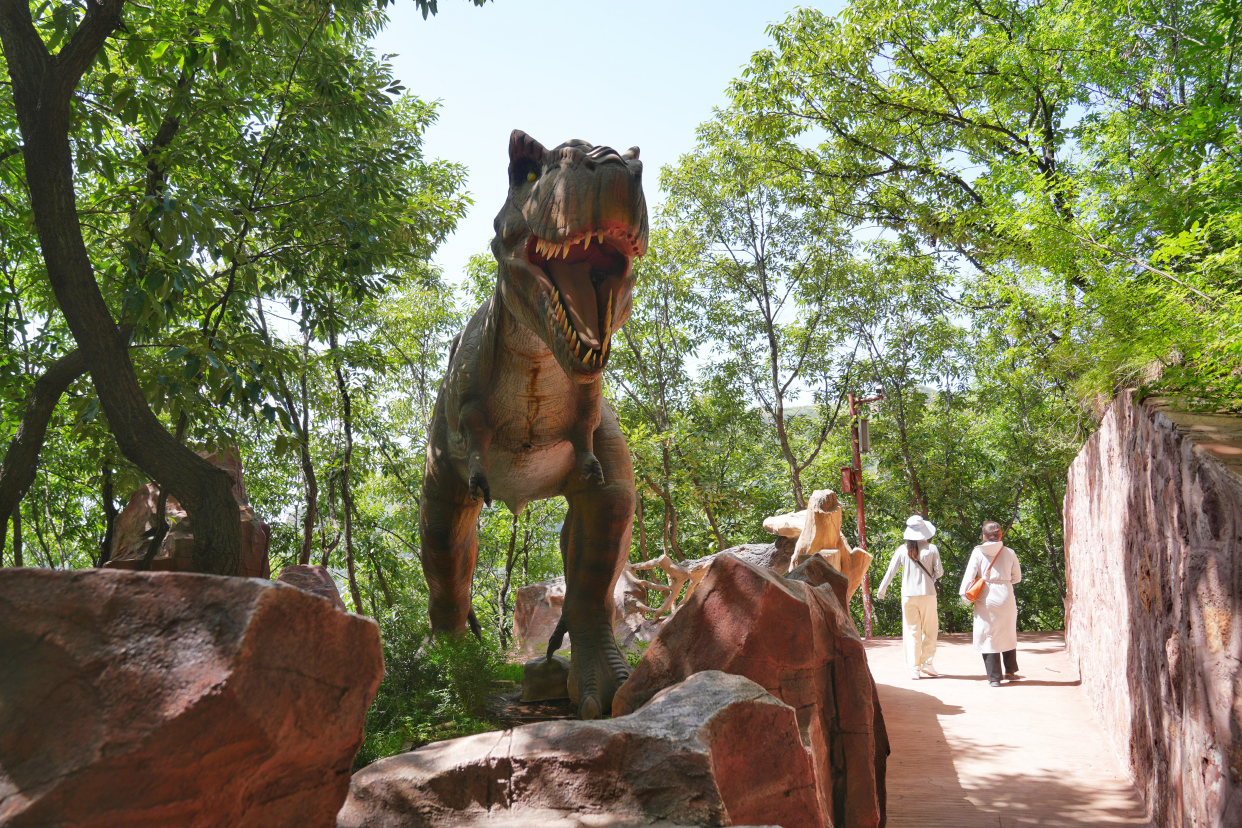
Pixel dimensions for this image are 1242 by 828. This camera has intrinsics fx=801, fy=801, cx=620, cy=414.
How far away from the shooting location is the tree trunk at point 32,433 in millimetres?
3887

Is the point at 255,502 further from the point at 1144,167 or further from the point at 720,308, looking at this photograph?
the point at 1144,167

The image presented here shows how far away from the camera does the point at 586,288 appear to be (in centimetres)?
259

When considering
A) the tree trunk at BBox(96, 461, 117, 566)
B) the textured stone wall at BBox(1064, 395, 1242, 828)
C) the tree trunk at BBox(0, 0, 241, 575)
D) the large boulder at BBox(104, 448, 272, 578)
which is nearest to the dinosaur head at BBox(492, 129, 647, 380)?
the tree trunk at BBox(0, 0, 241, 575)

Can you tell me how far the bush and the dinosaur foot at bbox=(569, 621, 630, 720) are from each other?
1.28ft

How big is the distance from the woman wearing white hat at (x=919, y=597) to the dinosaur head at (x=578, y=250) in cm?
777

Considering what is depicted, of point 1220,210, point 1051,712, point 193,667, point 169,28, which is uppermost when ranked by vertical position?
point 169,28

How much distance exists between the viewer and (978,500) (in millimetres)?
19562

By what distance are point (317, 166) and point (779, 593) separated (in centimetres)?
469

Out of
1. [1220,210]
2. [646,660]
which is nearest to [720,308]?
[1220,210]

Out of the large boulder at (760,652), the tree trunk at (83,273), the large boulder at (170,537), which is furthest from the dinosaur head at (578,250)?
the large boulder at (170,537)

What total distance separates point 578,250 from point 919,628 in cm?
827

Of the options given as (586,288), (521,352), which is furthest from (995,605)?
(586,288)

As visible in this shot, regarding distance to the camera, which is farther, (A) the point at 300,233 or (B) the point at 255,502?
(B) the point at 255,502

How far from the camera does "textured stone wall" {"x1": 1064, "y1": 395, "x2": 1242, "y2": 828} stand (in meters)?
2.81
